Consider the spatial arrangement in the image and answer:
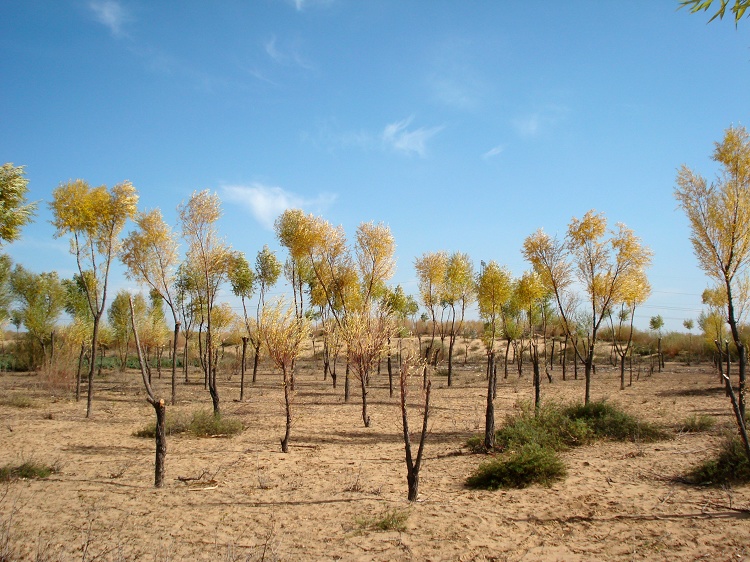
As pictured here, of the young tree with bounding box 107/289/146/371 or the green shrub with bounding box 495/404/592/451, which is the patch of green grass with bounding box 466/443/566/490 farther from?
the young tree with bounding box 107/289/146/371

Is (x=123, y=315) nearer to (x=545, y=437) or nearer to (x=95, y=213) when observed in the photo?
(x=95, y=213)

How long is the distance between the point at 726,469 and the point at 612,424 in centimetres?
443

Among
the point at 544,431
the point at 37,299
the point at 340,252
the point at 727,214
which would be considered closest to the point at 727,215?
the point at 727,214

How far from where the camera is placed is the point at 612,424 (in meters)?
12.6

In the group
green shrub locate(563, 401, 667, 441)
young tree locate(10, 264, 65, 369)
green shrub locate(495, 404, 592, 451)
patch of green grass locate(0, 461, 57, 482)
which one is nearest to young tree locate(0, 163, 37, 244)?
patch of green grass locate(0, 461, 57, 482)

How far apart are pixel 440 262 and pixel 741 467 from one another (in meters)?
16.9

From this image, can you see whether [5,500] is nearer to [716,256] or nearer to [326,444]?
[326,444]

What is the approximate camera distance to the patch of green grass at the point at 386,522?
263 inches

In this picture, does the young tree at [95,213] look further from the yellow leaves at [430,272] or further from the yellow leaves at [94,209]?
the yellow leaves at [430,272]

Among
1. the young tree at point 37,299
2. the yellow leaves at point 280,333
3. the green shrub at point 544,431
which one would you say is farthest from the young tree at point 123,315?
the green shrub at point 544,431

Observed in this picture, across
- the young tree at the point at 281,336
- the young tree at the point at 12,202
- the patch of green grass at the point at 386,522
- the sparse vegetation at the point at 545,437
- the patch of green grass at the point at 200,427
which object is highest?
the young tree at the point at 12,202

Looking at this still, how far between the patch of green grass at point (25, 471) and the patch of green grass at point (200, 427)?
416cm

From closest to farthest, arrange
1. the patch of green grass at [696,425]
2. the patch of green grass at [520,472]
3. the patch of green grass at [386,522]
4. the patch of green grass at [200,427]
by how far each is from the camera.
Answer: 1. the patch of green grass at [386,522]
2. the patch of green grass at [520,472]
3. the patch of green grass at [696,425]
4. the patch of green grass at [200,427]

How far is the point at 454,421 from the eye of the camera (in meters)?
15.9
